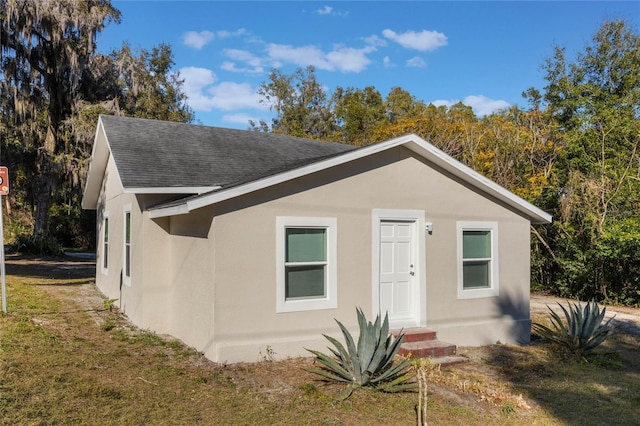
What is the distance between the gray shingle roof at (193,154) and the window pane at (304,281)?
5.18 feet

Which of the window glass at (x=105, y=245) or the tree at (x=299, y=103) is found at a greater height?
the tree at (x=299, y=103)

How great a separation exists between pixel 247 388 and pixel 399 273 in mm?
3635

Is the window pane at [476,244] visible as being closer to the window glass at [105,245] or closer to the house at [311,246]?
the house at [311,246]

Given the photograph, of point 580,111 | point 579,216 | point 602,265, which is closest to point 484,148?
point 580,111

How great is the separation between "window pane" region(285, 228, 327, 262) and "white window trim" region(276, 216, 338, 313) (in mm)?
88

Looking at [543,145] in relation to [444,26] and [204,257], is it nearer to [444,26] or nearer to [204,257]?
[444,26]

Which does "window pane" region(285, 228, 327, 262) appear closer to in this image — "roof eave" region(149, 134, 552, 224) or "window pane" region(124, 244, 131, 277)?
"roof eave" region(149, 134, 552, 224)

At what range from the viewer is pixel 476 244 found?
942 centimetres

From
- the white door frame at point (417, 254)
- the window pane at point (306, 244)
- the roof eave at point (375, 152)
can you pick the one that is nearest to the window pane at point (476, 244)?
the roof eave at point (375, 152)

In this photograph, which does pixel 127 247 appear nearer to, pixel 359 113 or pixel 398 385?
pixel 398 385

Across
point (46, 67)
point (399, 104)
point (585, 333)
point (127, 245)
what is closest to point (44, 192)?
point (46, 67)

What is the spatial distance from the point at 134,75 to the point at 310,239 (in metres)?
19.2

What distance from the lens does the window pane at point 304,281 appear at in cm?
752

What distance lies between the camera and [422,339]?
8.26m
